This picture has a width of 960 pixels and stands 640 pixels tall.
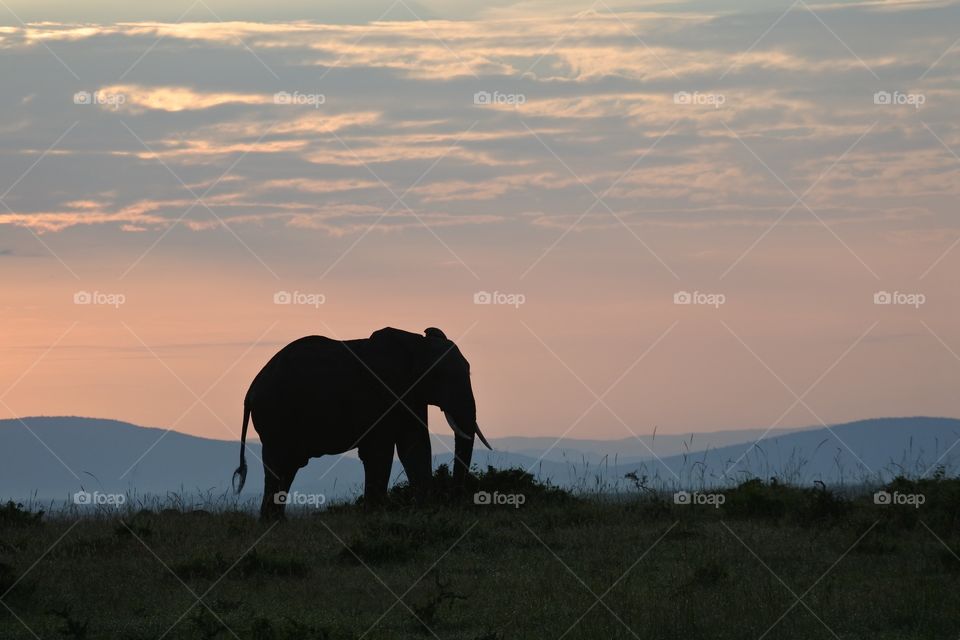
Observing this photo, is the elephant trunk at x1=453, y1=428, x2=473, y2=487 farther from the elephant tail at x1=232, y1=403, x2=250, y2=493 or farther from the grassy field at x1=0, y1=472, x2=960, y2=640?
the elephant tail at x1=232, y1=403, x2=250, y2=493

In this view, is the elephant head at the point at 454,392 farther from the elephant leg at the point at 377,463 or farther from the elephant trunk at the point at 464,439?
the elephant leg at the point at 377,463

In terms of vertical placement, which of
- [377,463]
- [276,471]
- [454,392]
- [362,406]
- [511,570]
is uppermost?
[454,392]

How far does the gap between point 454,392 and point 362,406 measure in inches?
60.6

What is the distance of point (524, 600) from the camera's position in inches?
576

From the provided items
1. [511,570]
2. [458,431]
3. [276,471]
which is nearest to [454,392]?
[458,431]

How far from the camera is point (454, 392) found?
78.1 feet

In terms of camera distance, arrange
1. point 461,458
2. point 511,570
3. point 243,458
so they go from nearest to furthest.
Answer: point 511,570, point 243,458, point 461,458

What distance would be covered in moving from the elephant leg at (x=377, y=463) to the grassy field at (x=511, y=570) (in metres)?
1.57

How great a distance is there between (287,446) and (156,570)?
6907mm

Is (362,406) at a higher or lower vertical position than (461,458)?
higher

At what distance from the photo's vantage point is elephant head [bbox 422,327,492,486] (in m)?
23.6

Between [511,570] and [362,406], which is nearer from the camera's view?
[511,570]

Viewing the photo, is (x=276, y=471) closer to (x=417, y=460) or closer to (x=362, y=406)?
(x=362, y=406)

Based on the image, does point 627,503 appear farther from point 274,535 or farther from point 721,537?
point 274,535
